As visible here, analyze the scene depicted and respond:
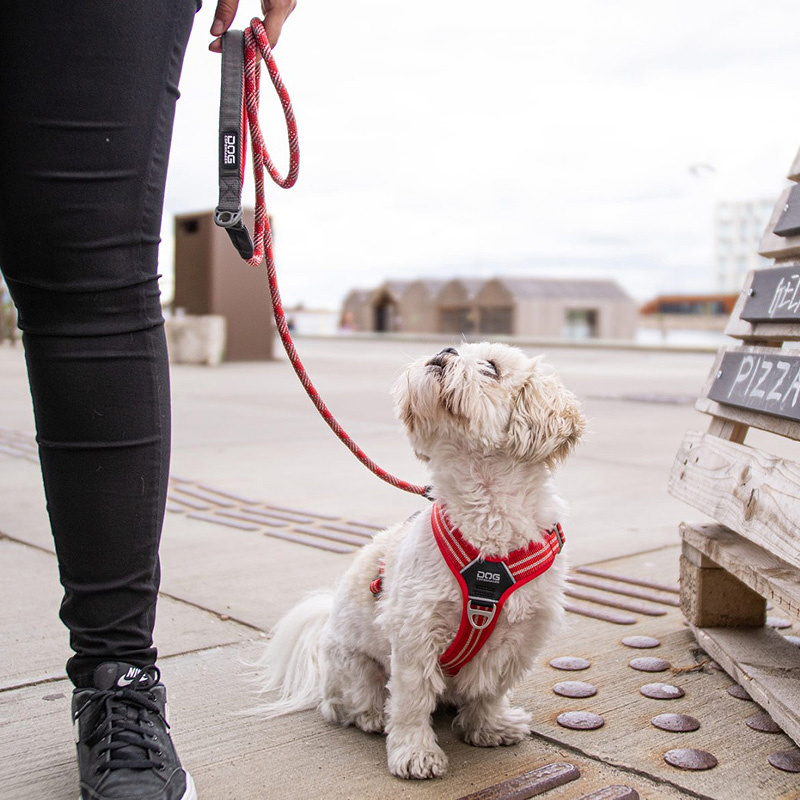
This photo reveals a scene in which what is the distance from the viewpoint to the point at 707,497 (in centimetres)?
264

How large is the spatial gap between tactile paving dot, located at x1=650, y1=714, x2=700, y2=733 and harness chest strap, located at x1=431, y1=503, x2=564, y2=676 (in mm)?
452

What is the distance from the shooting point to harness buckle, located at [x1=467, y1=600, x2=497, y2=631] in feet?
6.29

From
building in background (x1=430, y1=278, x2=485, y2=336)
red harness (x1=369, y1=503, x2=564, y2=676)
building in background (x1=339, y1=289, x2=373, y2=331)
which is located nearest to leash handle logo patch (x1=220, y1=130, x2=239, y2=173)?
red harness (x1=369, y1=503, x2=564, y2=676)

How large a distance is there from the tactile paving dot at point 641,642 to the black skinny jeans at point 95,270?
1.42m

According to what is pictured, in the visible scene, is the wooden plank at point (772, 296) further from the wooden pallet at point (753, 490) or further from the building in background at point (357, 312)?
the building in background at point (357, 312)

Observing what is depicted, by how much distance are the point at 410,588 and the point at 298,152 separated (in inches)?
40.0

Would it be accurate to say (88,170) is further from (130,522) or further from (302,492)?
(302,492)

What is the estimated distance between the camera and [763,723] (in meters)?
2.08

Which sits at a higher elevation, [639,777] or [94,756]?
[94,756]

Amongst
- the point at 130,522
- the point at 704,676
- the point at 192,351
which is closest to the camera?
the point at 130,522

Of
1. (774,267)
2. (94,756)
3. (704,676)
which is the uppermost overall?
(774,267)

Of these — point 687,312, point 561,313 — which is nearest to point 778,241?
point 561,313

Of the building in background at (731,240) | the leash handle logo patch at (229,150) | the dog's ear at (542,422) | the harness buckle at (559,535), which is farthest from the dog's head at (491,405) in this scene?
the building in background at (731,240)

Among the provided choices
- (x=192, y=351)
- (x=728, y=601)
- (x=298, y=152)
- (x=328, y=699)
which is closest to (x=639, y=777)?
(x=328, y=699)
